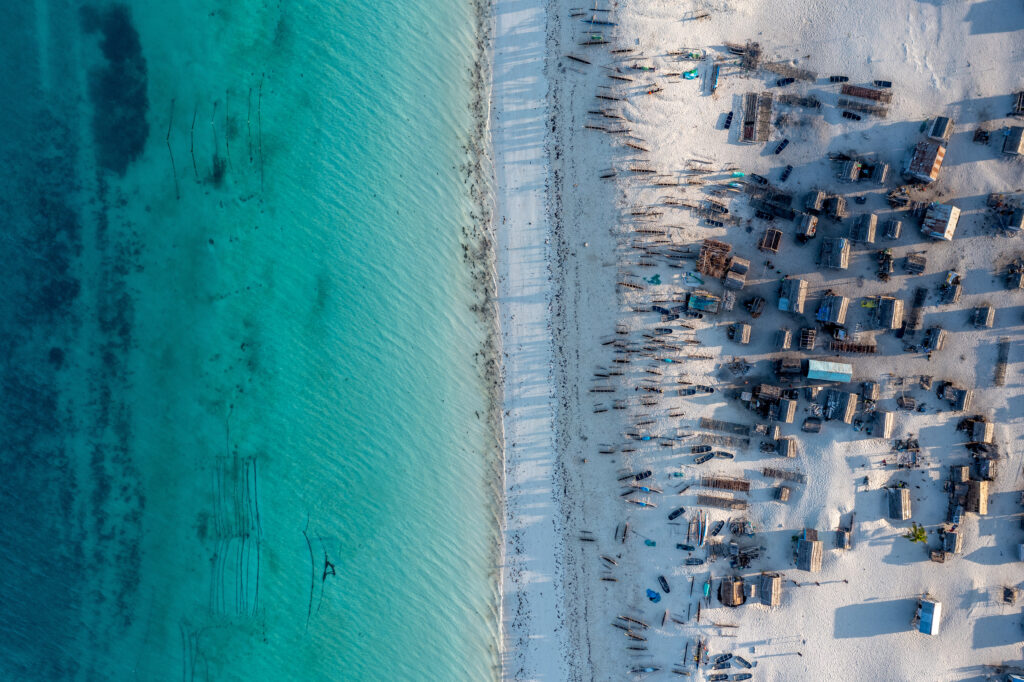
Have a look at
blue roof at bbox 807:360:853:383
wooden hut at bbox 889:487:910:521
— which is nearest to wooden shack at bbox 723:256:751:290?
blue roof at bbox 807:360:853:383

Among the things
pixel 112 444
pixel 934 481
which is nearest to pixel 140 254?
pixel 112 444

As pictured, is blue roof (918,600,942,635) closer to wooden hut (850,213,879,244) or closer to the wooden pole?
wooden hut (850,213,879,244)

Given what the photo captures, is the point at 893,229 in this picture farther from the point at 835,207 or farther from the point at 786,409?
the point at 786,409

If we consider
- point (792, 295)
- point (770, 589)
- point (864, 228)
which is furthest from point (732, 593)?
point (864, 228)

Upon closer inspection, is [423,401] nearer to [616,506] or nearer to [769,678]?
[616,506]

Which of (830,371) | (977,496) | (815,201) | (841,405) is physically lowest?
(977,496)

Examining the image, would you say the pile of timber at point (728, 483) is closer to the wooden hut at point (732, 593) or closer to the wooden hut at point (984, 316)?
the wooden hut at point (732, 593)
